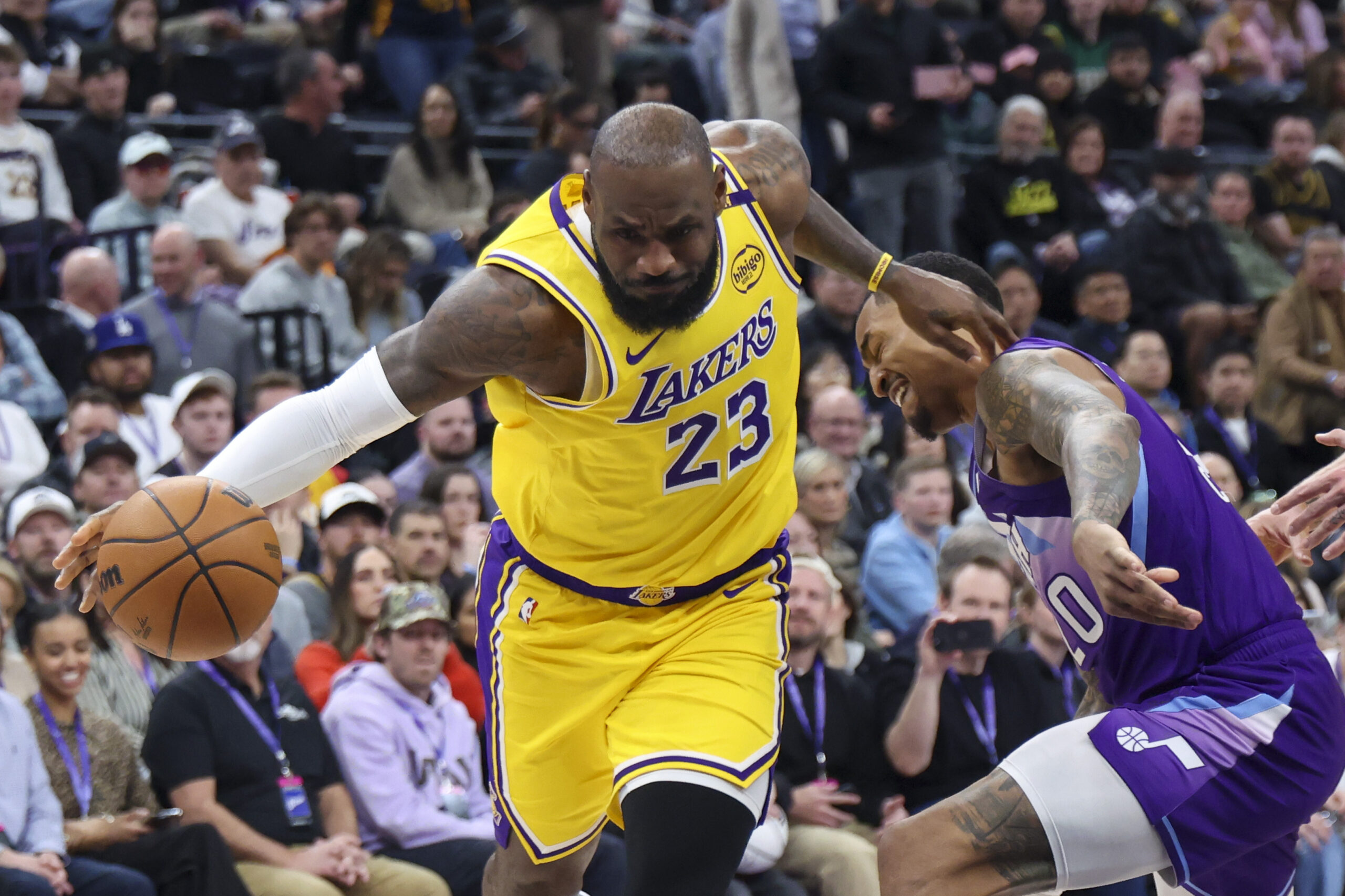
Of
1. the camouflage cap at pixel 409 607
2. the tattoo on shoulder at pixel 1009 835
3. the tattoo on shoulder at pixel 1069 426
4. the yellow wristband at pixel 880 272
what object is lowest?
the camouflage cap at pixel 409 607

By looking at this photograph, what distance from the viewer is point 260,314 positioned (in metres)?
9.69

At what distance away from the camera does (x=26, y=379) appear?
892cm

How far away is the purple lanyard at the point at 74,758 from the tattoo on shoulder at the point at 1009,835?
3.79 meters

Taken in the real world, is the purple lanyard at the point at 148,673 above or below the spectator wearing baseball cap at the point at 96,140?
below

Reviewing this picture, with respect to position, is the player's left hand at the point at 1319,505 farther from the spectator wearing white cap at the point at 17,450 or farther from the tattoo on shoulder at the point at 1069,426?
the spectator wearing white cap at the point at 17,450

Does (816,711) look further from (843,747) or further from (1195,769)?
(1195,769)

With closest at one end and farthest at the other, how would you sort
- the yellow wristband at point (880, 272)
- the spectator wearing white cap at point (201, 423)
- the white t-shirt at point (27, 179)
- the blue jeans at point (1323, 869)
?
the yellow wristband at point (880, 272) < the blue jeans at point (1323, 869) < the spectator wearing white cap at point (201, 423) < the white t-shirt at point (27, 179)

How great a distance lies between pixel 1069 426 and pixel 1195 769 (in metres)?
0.82

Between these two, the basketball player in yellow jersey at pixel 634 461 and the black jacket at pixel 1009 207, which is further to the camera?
the black jacket at pixel 1009 207

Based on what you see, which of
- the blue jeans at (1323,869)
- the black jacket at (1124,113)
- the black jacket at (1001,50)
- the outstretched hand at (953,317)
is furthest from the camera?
the black jacket at (1124,113)

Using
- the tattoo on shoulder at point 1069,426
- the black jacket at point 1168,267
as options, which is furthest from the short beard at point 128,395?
the black jacket at point 1168,267

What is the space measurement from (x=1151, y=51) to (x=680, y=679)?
12.5 meters

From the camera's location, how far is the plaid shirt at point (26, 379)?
8859 mm

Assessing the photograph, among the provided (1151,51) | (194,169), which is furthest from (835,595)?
(1151,51)
